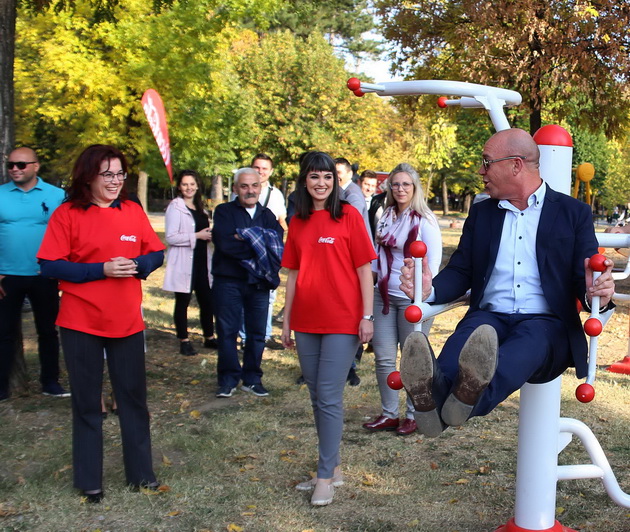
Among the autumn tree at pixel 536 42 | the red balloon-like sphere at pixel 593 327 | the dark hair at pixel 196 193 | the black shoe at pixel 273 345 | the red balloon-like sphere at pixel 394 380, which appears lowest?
the black shoe at pixel 273 345

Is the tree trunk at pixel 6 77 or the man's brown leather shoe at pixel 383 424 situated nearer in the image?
the man's brown leather shoe at pixel 383 424

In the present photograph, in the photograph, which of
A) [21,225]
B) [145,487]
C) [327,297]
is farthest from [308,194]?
[21,225]

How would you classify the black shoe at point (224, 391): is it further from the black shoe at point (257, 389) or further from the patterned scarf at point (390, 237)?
the patterned scarf at point (390, 237)

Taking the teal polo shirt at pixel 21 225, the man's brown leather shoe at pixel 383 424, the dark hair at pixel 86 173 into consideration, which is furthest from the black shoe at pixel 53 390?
the dark hair at pixel 86 173

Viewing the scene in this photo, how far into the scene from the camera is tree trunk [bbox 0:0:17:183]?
6598 millimetres

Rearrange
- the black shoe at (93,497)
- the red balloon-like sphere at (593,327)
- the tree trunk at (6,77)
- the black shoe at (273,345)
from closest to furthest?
the red balloon-like sphere at (593,327), the black shoe at (93,497), the tree trunk at (6,77), the black shoe at (273,345)

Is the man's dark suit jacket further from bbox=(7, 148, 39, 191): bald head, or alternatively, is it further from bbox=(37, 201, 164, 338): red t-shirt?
bbox=(7, 148, 39, 191): bald head

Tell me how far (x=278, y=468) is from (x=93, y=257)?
5.98 ft

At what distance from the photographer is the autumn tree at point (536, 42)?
1282 cm

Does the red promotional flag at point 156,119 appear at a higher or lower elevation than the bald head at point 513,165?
higher

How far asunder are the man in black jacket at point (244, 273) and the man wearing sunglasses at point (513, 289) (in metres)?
3.28

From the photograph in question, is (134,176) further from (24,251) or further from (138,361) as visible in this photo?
(138,361)

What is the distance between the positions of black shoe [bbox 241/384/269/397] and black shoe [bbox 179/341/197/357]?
1.65m

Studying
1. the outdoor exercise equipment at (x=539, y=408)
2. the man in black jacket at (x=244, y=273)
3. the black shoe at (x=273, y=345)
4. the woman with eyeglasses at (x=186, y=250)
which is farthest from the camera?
the black shoe at (x=273, y=345)
